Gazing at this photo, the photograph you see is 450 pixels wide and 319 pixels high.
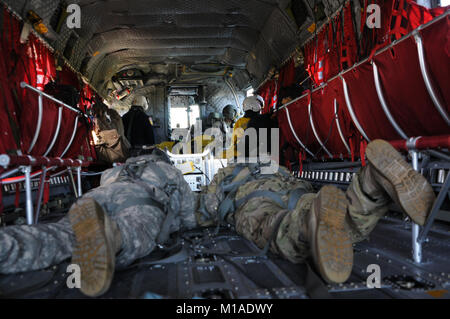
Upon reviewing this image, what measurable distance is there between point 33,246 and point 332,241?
1.27 metres

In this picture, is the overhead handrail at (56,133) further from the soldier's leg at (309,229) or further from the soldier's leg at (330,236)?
the soldier's leg at (330,236)

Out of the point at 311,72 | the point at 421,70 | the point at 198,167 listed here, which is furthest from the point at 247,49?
the point at 421,70

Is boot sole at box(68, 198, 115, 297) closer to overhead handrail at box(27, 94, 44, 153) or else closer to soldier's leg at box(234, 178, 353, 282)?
soldier's leg at box(234, 178, 353, 282)

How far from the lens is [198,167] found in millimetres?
3896

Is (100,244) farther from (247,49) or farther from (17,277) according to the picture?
(247,49)

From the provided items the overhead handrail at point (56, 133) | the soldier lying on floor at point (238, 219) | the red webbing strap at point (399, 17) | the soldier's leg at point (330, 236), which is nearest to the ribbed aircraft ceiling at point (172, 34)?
the red webbing strap at point (399, 17)

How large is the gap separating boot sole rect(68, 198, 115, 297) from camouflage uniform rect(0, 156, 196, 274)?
222mm

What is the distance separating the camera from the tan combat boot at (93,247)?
1.03 metres

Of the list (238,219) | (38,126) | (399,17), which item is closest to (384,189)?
(238,219)

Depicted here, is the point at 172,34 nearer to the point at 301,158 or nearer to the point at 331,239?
the point at 301,158

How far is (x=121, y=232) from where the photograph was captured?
130cm

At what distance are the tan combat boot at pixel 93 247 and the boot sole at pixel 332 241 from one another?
77cm

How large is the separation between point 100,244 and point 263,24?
5194mm

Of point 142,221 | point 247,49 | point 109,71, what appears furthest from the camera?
point 109,71
